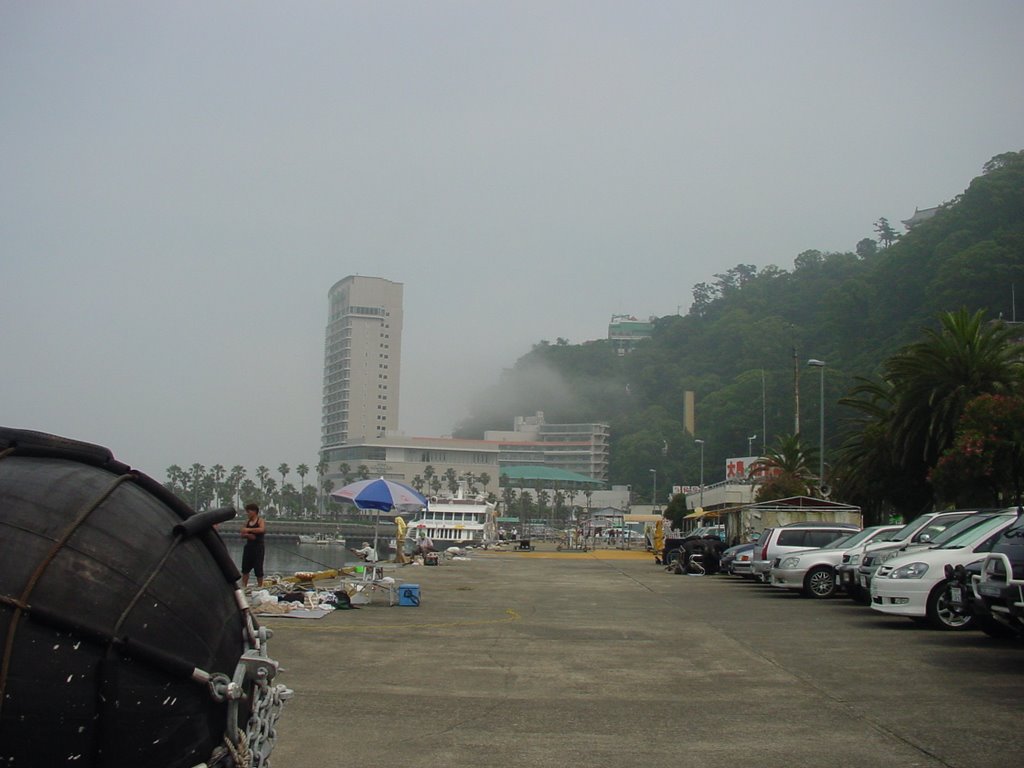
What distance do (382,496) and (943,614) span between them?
1264 cm

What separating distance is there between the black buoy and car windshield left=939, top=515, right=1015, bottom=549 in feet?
41.4

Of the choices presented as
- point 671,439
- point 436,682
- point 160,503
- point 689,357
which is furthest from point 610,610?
point 689,357

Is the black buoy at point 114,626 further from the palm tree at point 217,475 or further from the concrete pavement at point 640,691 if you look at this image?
the palm tree at point 217,475

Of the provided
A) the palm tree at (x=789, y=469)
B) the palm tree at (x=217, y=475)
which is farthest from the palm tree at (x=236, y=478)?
the palm tree at (x=789, y=469)

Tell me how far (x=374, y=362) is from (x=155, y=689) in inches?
7465

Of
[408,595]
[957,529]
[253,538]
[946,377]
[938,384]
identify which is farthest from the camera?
[938,384]

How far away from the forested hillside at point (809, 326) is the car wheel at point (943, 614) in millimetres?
32443

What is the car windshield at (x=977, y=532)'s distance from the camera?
47.3ft

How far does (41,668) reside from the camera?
10.5ft

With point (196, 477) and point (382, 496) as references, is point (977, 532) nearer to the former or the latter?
point (382, 496)

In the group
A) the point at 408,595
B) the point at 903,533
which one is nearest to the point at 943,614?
the point at 903,533

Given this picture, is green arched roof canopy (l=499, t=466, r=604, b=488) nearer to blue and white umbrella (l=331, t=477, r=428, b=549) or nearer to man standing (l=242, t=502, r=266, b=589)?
blue and white umbrella (l=331, t=477, r=428, b=549)

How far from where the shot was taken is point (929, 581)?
14094 mm

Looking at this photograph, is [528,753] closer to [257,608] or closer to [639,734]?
[639,734]
